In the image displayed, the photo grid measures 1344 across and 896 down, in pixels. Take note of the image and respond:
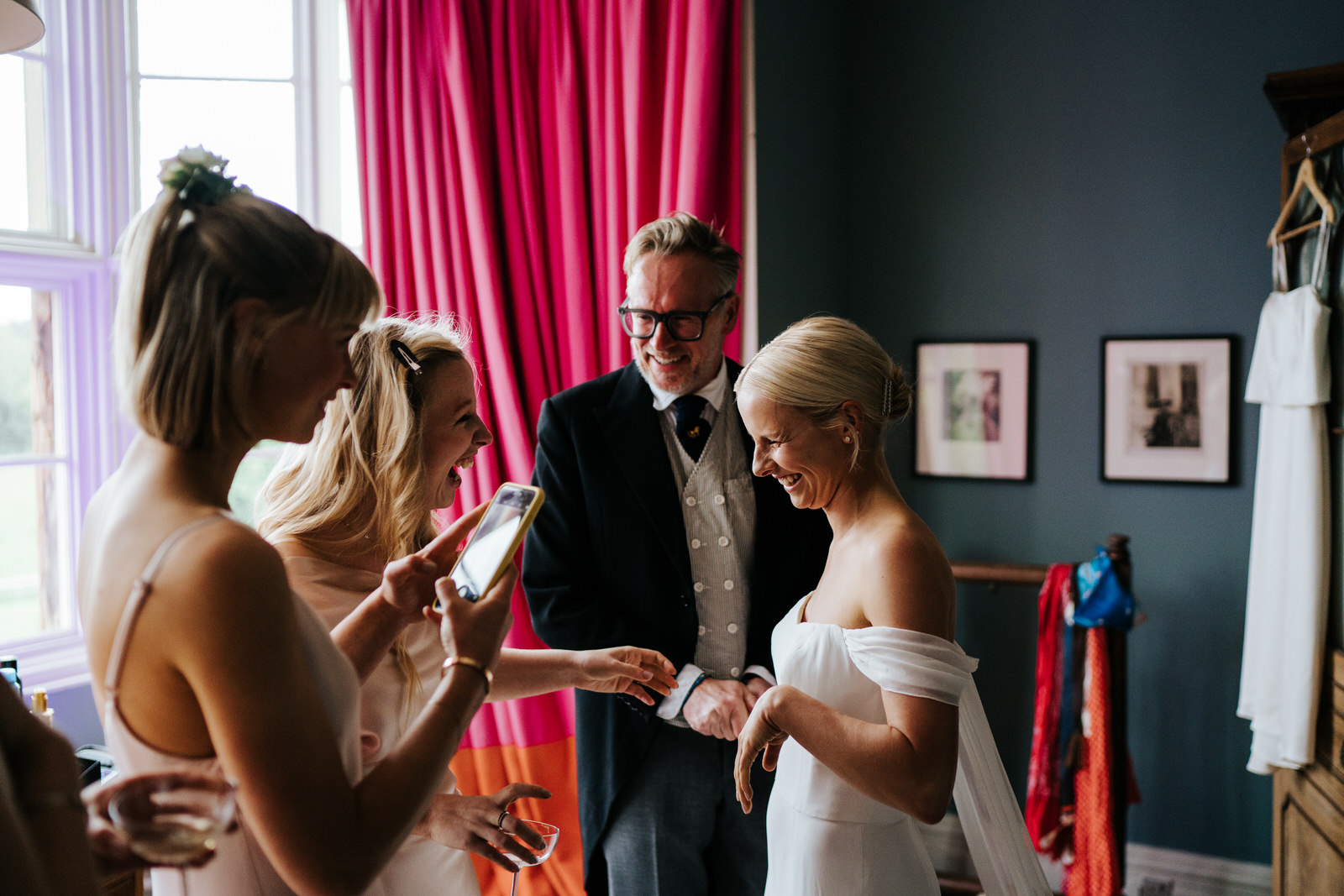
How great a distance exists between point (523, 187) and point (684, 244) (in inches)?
42.6

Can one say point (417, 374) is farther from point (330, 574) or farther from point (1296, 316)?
point (1296, 316)

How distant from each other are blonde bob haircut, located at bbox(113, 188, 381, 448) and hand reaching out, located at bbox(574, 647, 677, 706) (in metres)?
0.98

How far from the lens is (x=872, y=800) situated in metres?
1.45

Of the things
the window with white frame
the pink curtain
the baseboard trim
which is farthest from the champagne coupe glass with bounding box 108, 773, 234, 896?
the baseboard trim

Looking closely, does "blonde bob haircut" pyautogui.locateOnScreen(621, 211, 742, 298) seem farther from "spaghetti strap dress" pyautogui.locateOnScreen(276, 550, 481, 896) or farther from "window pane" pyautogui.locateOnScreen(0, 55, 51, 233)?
"window pane" pyautogui.locateOnScreen(0, 55, 51, 233)

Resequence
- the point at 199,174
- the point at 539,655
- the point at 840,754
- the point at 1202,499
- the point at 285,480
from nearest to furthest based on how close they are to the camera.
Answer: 1. the point at 199,174
2. the point at 840,754
3. the point at 285,480
4. the point at 539,655
5. the point at 1202,499

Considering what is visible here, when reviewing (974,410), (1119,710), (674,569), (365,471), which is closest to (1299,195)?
(974,410)

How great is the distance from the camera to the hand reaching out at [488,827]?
4.38 feet

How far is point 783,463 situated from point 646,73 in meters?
1.69

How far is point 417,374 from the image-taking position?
1.54 m

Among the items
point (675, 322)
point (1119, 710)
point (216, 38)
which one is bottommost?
point (1119, 710)

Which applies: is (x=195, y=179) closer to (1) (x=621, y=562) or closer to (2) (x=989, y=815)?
(1) (x=621, y=562)

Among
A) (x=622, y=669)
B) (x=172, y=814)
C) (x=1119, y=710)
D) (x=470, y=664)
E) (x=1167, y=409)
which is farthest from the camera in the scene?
(x=1167, y=409)

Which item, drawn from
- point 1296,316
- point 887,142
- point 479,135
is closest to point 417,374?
point 479,135
